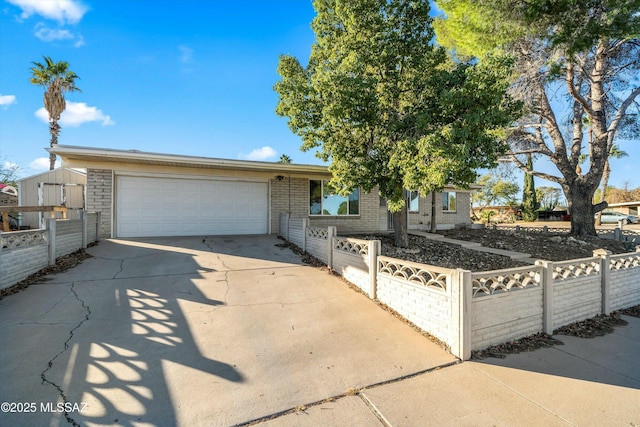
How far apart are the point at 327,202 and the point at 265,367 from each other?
957cm

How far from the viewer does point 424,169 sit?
601cm

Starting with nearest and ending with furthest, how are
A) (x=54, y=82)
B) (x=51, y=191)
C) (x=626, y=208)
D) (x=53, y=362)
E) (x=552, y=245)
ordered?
(x=53, y=362)
(x=552, y=245)
(x=51, y=191)
(x=54, y=82)
(x=626, y=208)

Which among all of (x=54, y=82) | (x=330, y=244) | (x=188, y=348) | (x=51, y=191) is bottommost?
(x=188, y=348)

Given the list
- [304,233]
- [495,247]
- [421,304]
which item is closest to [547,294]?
[421,304]

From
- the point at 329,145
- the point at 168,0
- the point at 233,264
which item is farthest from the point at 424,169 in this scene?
the point at 168,0

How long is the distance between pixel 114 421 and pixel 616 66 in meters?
18.6

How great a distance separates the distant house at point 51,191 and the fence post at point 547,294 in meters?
14.5

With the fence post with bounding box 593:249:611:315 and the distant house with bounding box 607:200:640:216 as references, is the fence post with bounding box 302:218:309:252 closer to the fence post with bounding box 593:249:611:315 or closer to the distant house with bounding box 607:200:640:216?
the fence post with bounding box 593:249:611:315

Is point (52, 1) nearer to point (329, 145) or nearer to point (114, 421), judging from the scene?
point (329, 145)

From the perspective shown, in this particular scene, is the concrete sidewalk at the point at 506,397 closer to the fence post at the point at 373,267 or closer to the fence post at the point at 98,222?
the fence post at the point at 373,267

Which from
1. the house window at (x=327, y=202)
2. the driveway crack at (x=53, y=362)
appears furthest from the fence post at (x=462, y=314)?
the house window at (x=327, y=202)

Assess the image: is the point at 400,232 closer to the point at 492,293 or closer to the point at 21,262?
the point at 492,293

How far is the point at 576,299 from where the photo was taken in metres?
4.93

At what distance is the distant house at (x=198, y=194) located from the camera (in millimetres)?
9062
